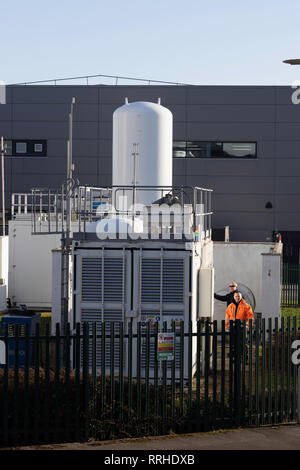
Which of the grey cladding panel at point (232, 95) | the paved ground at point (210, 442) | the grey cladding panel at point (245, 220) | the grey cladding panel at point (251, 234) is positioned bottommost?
the paved ground at point (210, 442)

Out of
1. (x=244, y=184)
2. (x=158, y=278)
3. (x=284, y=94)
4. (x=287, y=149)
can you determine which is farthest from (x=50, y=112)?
(x=158, y=278)

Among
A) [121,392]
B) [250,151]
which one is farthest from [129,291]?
[250,151]

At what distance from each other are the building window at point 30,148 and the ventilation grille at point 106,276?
30630 millimetres

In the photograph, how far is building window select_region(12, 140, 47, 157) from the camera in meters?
43.2

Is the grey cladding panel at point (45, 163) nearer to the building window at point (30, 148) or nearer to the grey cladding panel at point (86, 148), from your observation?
the building window at point (30, 148)

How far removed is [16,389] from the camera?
9555 millimetres

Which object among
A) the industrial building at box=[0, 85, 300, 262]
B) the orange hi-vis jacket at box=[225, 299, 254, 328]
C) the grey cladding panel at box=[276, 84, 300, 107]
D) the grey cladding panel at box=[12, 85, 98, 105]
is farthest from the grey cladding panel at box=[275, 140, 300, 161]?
the orange hi-vis jacket at box=[225, 299, 254, 328]

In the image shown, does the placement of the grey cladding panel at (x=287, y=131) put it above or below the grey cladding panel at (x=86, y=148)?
above

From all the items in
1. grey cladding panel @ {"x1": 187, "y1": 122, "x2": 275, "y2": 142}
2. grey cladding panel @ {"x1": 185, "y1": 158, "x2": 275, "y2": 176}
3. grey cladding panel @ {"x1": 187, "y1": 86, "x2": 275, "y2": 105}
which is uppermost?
grey cladding panel @ {"x1": 187, "y1": 86, "x2": 275, "y2": 105}

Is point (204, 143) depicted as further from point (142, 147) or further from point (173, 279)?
point (173, 279)

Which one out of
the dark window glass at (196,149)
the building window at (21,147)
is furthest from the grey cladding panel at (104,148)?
the dark window glass at (196,149)

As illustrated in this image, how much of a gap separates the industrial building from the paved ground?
3242 cm

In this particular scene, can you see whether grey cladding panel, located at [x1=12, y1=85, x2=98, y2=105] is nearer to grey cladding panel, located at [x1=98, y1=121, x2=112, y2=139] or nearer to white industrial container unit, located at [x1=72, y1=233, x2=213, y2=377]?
grey cladding panel, located at [x1=98, y1=121, x2=112, y2=139]

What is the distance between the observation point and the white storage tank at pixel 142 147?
72.4ft
